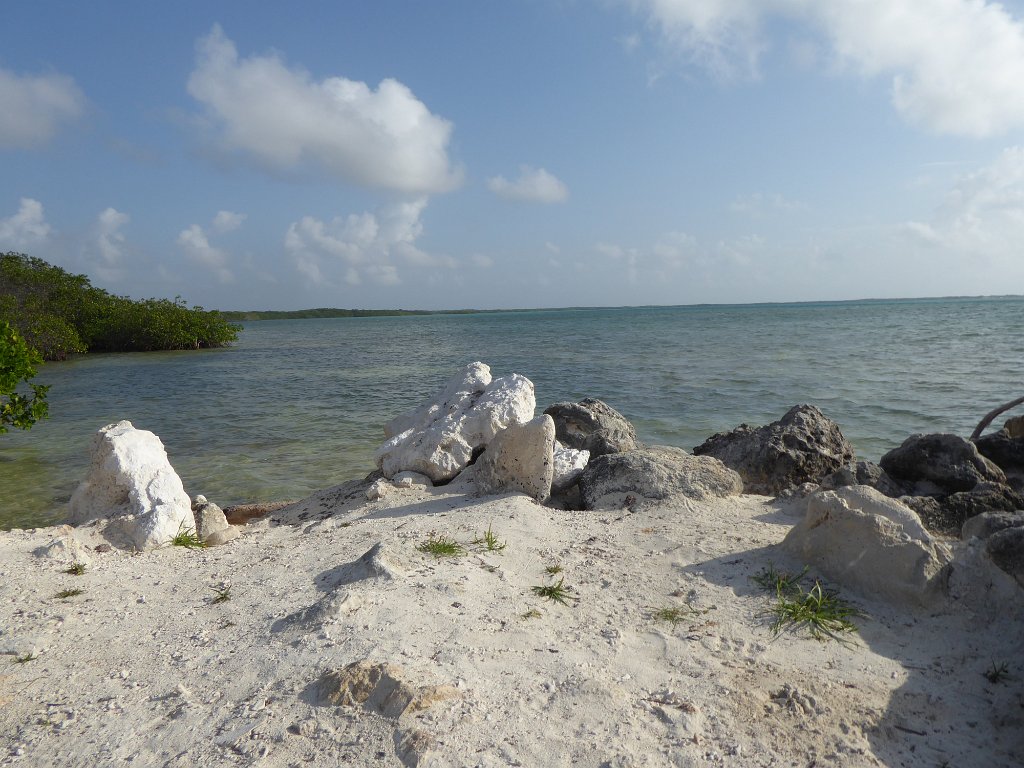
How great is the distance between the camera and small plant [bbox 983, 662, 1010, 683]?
10.4 feet

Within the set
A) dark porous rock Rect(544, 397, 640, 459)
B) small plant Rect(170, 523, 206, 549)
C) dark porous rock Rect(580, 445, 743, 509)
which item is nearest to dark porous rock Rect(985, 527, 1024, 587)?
dark porous rock Rect(580, 445, 743, 509)

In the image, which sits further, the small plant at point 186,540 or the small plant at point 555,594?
the small plant at point 186,540

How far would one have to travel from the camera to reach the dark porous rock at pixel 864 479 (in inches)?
246

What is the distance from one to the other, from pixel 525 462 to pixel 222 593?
279cm

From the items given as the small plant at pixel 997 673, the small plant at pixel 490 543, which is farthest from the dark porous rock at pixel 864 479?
the small plant at pixel 490 543

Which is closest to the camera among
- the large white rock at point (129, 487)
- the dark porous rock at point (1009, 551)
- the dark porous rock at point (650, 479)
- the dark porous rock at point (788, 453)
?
the dark porous rock at point (1009, 551)

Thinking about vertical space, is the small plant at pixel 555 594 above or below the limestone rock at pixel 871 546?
below

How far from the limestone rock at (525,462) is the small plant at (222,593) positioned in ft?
8.16

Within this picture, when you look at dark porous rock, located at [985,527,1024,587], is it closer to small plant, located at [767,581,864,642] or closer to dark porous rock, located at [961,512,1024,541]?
dark porous rock, located at [961,512,1024,541]

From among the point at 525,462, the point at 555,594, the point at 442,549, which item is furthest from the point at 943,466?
the point at 442,549

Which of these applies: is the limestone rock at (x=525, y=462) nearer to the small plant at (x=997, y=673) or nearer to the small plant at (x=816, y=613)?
the small plant at (x=816, y=613)

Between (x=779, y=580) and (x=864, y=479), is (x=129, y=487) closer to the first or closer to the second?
(x=779, y=580)

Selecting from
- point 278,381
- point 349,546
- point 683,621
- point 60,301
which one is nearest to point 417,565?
point 349,546

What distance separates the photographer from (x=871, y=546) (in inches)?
159
